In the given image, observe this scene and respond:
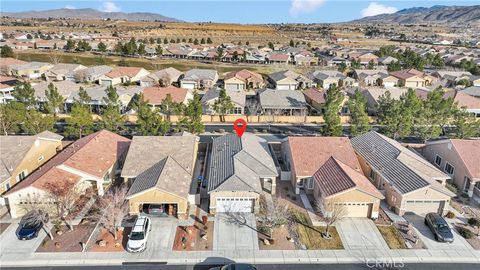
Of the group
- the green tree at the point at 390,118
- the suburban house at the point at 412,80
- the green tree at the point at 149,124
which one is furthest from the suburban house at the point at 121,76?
the suburban house at the point at 412,80

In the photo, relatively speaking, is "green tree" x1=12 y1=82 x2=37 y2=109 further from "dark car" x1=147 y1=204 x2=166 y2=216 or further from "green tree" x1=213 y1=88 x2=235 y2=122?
"dark car" x1=147 y1=204 x2=166 y2=216

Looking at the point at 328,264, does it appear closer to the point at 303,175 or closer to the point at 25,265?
the point at 303,175

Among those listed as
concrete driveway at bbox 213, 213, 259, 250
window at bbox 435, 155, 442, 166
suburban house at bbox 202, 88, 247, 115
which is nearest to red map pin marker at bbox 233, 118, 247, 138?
suburban house at bbox 202, 88, 247, 115

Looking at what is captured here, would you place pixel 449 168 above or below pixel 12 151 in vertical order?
below

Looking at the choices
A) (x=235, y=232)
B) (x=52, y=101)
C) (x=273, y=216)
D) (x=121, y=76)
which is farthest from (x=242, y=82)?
(x=235, y=232)

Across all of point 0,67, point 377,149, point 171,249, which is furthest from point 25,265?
point 0,67

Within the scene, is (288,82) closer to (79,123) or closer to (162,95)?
(162,95)
